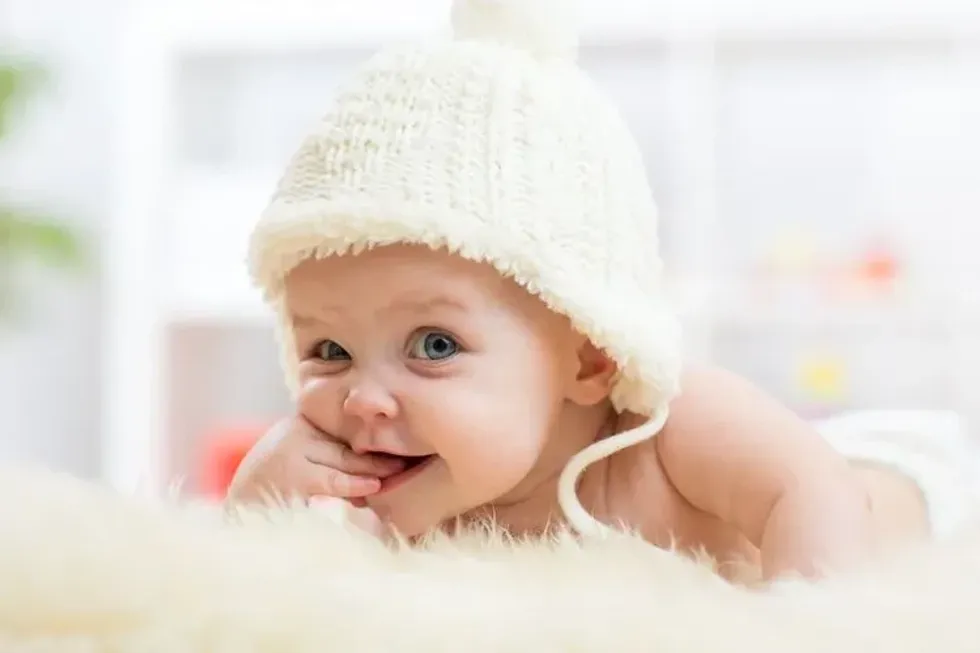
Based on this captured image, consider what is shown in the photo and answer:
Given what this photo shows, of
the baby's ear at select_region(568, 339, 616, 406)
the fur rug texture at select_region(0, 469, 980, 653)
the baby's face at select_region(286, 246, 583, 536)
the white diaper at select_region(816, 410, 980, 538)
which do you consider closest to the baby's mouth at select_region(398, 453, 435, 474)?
the baby's face at select_region(286, 246, 583, 536)

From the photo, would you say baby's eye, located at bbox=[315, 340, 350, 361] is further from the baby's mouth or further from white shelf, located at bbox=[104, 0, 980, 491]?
white shelf, located at bbox=[104, 0, 980, 491]

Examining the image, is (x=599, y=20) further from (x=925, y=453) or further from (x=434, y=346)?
(x=434, y=346)

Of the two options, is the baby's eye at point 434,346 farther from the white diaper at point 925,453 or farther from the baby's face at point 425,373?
the white diaper at point 925,453

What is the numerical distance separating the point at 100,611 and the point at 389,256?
0.36m

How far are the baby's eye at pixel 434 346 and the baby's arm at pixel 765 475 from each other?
6.7 inches

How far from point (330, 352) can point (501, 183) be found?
15 cm

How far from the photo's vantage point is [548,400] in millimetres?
783

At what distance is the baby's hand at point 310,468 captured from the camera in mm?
739

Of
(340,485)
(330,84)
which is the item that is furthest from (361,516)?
(330,84)

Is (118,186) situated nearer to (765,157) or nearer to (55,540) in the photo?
(765,157)

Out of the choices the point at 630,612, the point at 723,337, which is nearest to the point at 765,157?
the point at 723,337

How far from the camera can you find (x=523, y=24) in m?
0.82

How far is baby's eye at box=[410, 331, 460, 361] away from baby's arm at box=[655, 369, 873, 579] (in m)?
0.17

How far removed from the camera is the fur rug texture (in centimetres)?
40
